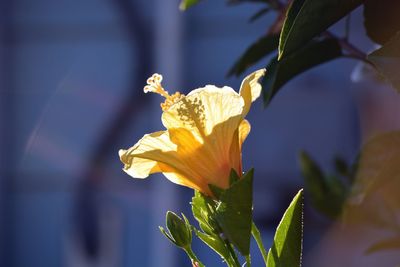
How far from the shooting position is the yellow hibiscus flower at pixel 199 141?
63cm

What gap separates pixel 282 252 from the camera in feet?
1.92

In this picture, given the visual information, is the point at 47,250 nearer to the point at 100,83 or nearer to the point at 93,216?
the point at 93,216

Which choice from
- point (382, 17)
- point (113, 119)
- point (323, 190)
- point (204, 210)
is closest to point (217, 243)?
point (204, 210)

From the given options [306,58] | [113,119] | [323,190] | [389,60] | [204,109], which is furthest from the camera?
[113,119]

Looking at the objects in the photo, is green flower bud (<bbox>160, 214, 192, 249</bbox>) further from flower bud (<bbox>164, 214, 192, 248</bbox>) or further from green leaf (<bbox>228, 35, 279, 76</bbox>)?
green leaf (<bbox>228, 35, 279, 76</bbox>)

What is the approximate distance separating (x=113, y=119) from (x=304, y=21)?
11.0 ft

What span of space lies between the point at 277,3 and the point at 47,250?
3.42 meters

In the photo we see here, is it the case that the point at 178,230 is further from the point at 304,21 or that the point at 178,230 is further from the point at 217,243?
the point at 304,21

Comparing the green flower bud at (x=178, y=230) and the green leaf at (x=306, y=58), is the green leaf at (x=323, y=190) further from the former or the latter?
the green flower bud at (x=178, y=230)

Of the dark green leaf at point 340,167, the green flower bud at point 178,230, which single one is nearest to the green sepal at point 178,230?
the green flower bud at point 178,230

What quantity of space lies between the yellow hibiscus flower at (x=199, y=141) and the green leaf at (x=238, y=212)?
0.07 metres

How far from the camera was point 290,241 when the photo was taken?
0.59m

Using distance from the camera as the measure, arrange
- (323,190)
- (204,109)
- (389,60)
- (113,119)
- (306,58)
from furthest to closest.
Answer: (113,119)
(323,190)
(306,58)
(204,109)
(389,60)

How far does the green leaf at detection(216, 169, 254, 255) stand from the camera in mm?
567
